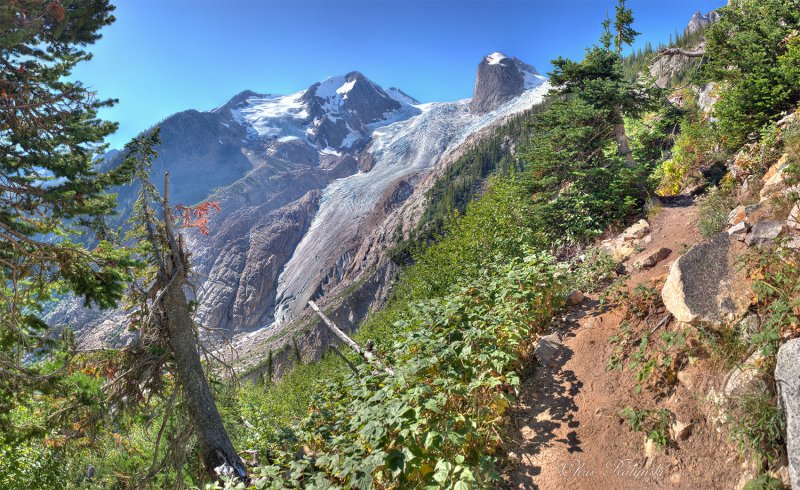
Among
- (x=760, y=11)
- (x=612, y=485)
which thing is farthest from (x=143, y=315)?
(x=760, y=11)

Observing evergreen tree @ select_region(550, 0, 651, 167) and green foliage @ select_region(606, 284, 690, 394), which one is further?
evergreen tree @ select_region(550, 0, 651, 167)

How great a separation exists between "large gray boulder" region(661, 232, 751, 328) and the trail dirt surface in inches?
24.2

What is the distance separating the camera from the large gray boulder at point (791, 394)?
115 inches

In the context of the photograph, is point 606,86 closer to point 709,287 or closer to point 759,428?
point 709,287

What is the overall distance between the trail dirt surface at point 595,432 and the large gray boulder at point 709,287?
0.61 metres

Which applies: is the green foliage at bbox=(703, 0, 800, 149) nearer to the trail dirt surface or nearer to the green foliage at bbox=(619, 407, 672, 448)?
the trail dirt surface

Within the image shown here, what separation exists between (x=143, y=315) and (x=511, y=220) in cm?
943

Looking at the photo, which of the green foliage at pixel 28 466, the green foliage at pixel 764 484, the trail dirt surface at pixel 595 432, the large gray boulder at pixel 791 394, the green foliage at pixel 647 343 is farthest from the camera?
the green foliage at pixel 28 466

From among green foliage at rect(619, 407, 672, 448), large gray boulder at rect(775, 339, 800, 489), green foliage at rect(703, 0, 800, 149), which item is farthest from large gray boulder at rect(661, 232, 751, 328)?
green foliage at rect(703, 0, 800, 149)

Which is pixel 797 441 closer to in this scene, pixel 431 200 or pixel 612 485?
pixel 612 485

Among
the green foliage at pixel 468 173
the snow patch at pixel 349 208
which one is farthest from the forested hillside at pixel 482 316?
the snow patch at pixel 349 208

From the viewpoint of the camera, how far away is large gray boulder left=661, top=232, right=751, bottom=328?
4.34 metres

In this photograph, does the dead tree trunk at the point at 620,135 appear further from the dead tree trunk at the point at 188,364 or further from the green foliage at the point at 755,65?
the dead tree trunk at the point at 188,364

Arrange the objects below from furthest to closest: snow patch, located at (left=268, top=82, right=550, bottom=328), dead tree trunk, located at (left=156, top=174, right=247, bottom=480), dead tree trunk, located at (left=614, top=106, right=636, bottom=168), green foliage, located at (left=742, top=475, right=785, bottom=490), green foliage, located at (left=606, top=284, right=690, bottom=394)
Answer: snow patch, located at (left=268, top=82, right=550, bottom=328)
dead tree trunk, located at (left=614, top=106, right=636, bottom=168)
dead tree trunk, located at (left=156, top=174, right=247, bottom=480)
green foliage, located at (left=606, top=284, right=690, bottom=394)
green foliage, located at (left=742, top=475, right=785, bottom=490)
